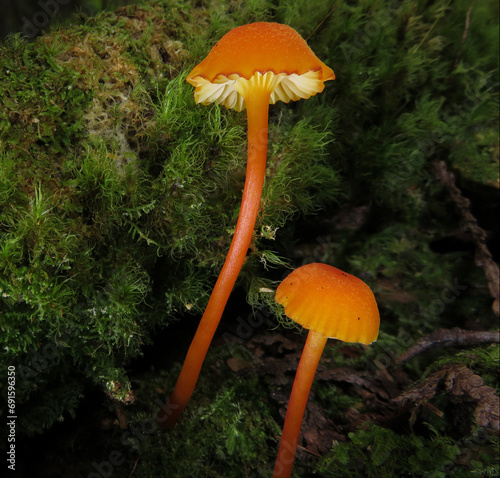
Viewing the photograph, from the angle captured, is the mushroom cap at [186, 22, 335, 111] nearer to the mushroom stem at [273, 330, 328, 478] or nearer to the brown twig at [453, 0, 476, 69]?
the mushroom stem at [273, 330, 328, 478]

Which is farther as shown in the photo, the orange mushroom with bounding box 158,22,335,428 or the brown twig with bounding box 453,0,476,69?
the brown twig with bounding box 453,0,476,69

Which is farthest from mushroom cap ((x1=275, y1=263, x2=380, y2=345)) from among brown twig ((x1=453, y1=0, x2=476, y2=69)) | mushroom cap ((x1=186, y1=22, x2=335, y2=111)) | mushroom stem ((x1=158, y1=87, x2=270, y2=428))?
brown twig ((x1=453, y1=0, x2=476, y2=69))

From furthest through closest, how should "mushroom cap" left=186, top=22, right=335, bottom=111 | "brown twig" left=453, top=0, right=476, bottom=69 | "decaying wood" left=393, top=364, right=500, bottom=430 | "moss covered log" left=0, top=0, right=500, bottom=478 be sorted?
"brown twig" left=453, top=0, right=476, bottom=69 < "moss covered log" left=0, top=0, right=500, bottom=478 < "decaying wood" left=393, top=364, right=500, bottom=430 < "mushroom cap" left=186, top=22, right=335, bottom=111

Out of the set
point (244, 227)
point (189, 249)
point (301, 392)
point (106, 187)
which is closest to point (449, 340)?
point (301, 392)

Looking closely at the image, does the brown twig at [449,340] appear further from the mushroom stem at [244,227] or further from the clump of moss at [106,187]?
the mushroom stem at [244,227]

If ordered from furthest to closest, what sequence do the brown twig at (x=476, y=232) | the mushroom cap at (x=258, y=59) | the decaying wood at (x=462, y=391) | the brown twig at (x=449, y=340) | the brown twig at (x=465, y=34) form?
the brown twig at (x=465, y=34), the brown twig at (x=476, y=232), the brown twig at (x=449, y=340), the decaying wood at (x=462, y=391), the mushroom cap at (x=258, y=59)

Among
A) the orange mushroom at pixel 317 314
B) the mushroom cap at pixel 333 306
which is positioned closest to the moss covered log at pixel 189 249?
the orange mushroom at pixel 317 314

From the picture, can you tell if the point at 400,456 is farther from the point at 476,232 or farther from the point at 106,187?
the point at 106,187
